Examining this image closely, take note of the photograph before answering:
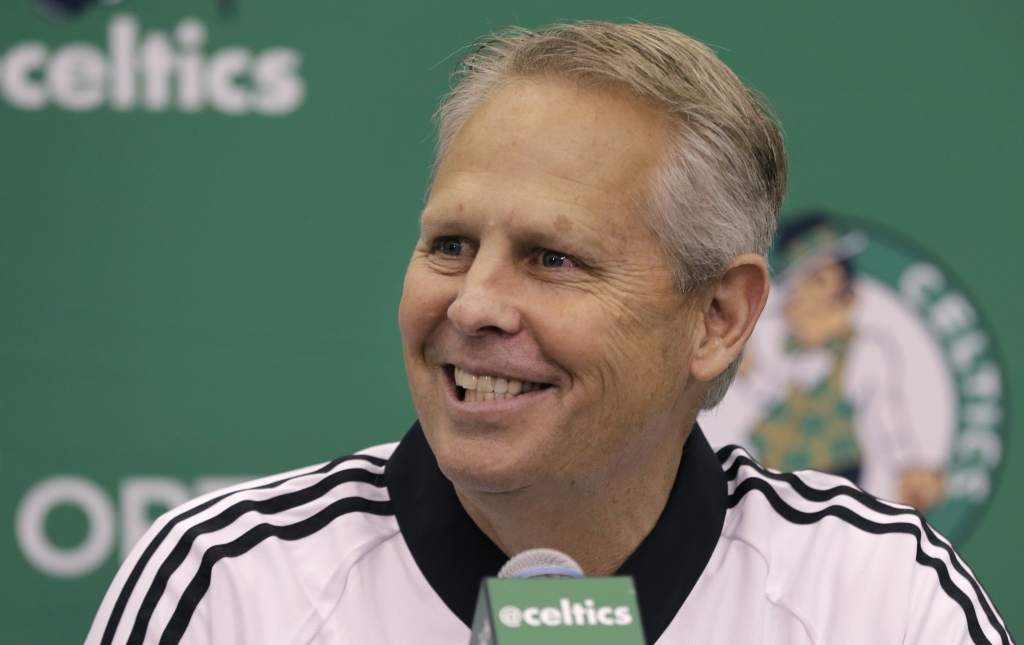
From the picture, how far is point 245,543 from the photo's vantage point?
55.4 inches

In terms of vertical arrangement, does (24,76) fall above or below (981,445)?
above

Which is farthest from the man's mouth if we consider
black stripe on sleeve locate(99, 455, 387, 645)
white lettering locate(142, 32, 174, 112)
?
white lettering locate(142, 32, 174, 112)

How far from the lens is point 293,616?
4.50 feet

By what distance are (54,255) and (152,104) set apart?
391mm

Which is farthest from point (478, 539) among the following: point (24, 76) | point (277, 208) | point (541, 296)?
point (24, 76)

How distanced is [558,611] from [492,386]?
21.8 inches

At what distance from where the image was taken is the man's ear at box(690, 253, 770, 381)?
146 cm

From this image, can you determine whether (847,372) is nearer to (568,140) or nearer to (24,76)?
(568,140)

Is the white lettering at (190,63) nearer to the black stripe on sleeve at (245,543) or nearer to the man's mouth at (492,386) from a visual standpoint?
the black stripe on sleeve at (245,543)

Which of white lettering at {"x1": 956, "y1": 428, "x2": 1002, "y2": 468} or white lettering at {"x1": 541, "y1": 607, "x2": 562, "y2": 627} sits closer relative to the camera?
white lettering at {"x1": 541, "y1": 607, "x2": 562, "y2": 627}

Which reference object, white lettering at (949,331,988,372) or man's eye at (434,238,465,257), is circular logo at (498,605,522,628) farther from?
white lettering at (949,331,988,372)

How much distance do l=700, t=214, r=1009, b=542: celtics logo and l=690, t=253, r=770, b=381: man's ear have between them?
0.95m

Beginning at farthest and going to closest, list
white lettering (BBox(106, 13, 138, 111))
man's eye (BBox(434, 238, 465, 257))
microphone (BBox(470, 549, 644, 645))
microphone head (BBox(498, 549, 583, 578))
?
1. white lettering (BBox(106, 13, 138, 111))
2. man's eye (BBox(434, 238, 465, 257))
3. microphone head (BBox(498, 549, 583, 578))
4. microphone (BBox(470, 549, 644, 645))

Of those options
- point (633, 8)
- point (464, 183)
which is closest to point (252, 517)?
point (464, 183)
